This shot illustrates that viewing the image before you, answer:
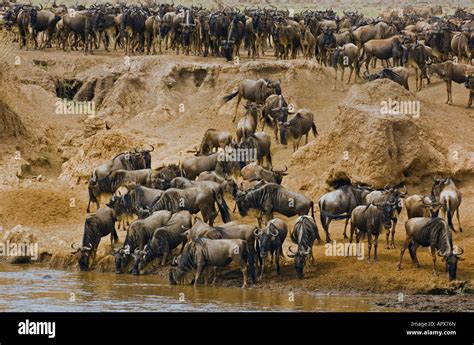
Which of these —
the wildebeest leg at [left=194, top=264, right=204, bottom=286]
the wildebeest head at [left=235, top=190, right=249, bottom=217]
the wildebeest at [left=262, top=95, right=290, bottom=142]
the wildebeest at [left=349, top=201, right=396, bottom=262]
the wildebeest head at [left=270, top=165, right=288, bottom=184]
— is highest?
the wildebeest at [left=262, top=95, right=290, bottom=142]

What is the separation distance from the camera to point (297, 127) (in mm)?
32906

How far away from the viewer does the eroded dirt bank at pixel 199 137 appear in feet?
83.2

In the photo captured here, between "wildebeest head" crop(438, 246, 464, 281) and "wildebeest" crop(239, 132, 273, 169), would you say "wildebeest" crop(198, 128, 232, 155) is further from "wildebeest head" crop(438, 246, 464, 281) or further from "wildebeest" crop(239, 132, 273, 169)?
"wildebeest head" crop(438, 246, 464, 281)

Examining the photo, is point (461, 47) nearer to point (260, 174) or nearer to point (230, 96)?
point (230, 96)

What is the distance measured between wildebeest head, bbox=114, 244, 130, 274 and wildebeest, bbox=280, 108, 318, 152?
724cm

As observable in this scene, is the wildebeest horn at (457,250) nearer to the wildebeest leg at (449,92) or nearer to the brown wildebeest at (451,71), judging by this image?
the wildebeest leg at (449,92)

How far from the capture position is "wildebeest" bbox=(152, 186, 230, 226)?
27.3m

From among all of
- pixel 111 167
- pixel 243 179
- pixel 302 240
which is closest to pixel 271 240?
pixel 302 240

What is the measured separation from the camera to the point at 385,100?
30.3 metres

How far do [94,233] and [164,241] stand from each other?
1676 mm

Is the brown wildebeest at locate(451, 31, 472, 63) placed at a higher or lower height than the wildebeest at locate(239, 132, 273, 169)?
higher

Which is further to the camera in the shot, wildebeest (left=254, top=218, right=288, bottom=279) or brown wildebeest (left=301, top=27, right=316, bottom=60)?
brown wildebeest (left=301, top=27, right=316, bottom=60)

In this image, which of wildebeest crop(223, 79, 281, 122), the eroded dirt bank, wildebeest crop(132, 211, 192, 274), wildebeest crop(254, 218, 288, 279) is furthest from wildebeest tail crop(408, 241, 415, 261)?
wildebeest crop(223, 79, 281, 122)

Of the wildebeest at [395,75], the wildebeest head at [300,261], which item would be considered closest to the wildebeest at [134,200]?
the wildebeest head at [300,261]
